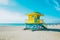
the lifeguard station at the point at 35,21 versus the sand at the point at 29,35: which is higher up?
the lifeguard station at the point at 35,21

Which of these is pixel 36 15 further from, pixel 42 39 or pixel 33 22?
pixel 42 39

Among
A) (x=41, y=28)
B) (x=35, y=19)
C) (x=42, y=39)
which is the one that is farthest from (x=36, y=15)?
(x=42, y=39)

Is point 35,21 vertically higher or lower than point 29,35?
higher

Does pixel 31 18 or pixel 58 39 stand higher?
pixel 31 18

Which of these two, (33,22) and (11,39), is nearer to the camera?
(11,39)

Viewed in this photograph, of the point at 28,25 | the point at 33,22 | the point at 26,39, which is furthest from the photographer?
the point at 28,25

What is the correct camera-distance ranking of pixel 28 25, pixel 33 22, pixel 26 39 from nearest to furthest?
1. pixel 26 39
2. pixel 33 22
3. pixel 28 25

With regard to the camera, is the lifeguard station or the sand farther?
the lifeguard station

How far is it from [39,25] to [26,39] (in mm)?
4049

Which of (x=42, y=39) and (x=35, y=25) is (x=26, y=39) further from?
(x=35, y=25)

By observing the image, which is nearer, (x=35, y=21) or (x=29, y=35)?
(x=29, y=35)

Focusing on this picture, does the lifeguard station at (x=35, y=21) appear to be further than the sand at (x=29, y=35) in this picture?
Yes

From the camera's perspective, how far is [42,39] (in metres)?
5.26

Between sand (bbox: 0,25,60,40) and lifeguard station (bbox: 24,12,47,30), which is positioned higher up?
lifeguard station (bbox: 24,12,47,30)
